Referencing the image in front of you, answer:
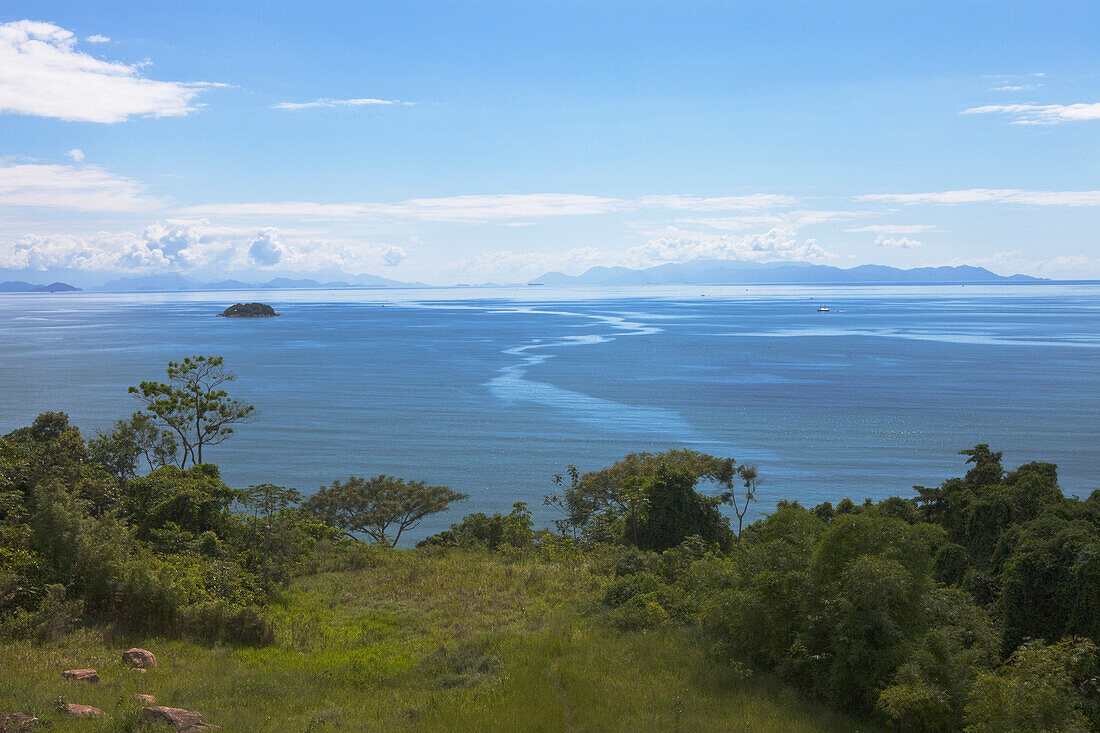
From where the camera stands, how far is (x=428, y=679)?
14578 millimetres

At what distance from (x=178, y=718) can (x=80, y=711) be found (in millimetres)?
1507

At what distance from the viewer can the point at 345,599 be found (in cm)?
2105

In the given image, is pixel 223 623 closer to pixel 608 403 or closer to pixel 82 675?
pixel 82 675

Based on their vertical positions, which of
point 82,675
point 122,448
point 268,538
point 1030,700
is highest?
point 1030,700

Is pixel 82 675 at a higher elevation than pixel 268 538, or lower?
higher

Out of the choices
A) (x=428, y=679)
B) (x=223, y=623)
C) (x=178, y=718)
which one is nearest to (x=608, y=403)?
(x=223, y=623)

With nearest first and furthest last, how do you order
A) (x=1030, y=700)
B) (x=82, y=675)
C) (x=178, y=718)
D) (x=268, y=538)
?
(x=1030, y=700) → (x=178, y=718) → (x=82, y=675) → (x=268, y=538)

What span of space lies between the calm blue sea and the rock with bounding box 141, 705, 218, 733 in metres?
32.8

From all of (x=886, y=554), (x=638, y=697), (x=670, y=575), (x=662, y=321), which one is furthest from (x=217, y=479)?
(x=662, y=321)

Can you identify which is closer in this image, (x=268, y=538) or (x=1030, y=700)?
(x=1030, y=700)

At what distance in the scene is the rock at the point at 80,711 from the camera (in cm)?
1124

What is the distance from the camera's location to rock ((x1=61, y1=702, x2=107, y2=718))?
11.2m

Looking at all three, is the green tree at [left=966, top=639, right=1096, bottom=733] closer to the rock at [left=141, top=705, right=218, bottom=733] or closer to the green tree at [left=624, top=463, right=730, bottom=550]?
the rock at [left=141, top=705, right=218, bottom=733]

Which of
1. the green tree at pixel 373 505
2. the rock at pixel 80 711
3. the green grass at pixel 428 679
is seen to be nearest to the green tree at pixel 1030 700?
the green grass at pixel 428 679
